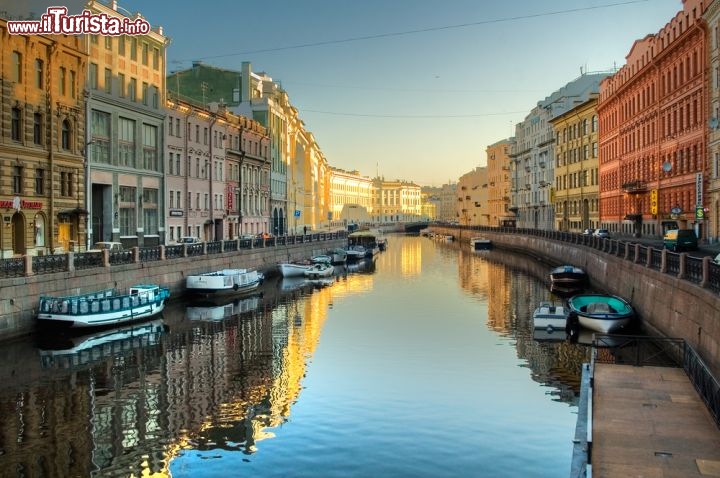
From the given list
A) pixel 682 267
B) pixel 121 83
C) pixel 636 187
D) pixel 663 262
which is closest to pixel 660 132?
pixel 636 187

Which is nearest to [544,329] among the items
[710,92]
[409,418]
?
[409,418]

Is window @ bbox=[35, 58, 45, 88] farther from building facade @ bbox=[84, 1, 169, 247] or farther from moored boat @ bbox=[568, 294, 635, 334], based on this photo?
moored boat @ bbox=[568, 294, 635, 334]

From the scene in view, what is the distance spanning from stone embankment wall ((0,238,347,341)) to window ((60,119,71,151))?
10.2m

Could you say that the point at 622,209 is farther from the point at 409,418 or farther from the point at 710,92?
the point at 409,418

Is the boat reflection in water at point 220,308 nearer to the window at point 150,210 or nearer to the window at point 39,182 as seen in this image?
the window at point 39,182

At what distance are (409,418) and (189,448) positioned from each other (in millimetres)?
6422

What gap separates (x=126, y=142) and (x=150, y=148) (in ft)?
13.1

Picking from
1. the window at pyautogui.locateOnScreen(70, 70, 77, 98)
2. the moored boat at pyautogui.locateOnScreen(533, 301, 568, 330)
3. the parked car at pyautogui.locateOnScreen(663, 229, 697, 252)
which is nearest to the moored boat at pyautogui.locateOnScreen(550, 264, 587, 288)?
the parked car at pyautogui.locateOnScreen(663, 229, 697, 252)

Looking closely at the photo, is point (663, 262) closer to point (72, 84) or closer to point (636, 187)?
point (72, 84)

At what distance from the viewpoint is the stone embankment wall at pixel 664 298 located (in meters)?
22.8

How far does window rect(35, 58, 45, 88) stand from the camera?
44625 mm

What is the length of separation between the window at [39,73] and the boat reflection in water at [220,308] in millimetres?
16271

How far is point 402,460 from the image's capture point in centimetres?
1794

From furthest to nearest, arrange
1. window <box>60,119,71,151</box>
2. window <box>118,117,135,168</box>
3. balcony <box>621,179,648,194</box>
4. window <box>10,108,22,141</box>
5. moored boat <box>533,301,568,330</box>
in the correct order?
balcony <box>621,179,648,194</box>
window <box>118,117,135,168</box>
window <box>60,119,71,151</box>
window <box>10,108,22,141</box>
moored boat <box>533,301,568,330</box>
